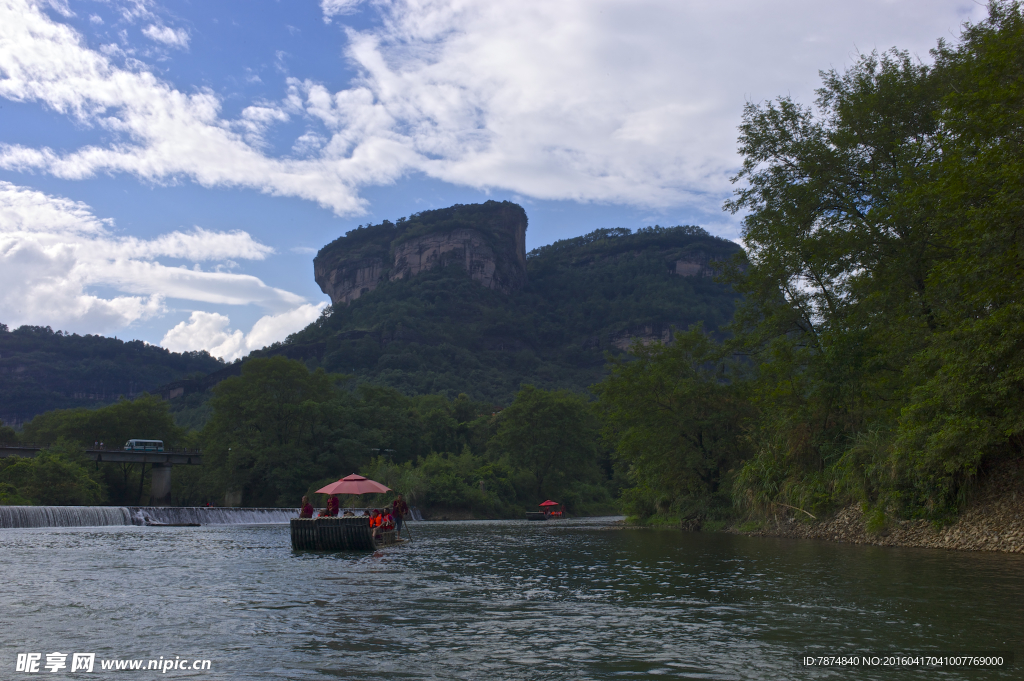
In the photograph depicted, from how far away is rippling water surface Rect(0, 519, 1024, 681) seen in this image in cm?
845

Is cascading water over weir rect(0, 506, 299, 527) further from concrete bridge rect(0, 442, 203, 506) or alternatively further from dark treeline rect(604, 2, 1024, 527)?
dark treeline rect(604, 2, 1024, 527)

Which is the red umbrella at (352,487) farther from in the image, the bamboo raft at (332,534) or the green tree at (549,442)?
the green tree at (549,442)

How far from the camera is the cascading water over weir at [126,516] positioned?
39.2m

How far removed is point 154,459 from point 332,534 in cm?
5514

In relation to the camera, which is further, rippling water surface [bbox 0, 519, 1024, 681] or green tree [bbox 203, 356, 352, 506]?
green tree [bbox 203, 356, 352, 506]

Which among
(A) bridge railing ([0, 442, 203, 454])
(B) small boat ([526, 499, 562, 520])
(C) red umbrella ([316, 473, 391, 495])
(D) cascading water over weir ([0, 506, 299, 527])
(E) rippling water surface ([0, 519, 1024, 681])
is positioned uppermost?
(A) bridge railing ([0, 442, 203, 454])

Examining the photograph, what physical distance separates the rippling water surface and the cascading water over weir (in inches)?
851

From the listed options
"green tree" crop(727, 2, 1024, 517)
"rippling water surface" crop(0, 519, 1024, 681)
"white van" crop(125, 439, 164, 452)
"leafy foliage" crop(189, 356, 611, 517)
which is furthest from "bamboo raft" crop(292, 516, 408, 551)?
"white van" crop(125, 439, 164, 452)

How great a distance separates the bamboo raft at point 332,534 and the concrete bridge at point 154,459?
5221 centimetres

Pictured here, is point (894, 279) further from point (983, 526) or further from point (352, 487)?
point (352, 487)

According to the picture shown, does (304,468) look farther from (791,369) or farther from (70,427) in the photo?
(791,369)

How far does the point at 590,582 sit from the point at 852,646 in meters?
7.54

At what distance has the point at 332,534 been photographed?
26.8 m

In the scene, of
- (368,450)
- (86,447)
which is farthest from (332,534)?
(86,447)
